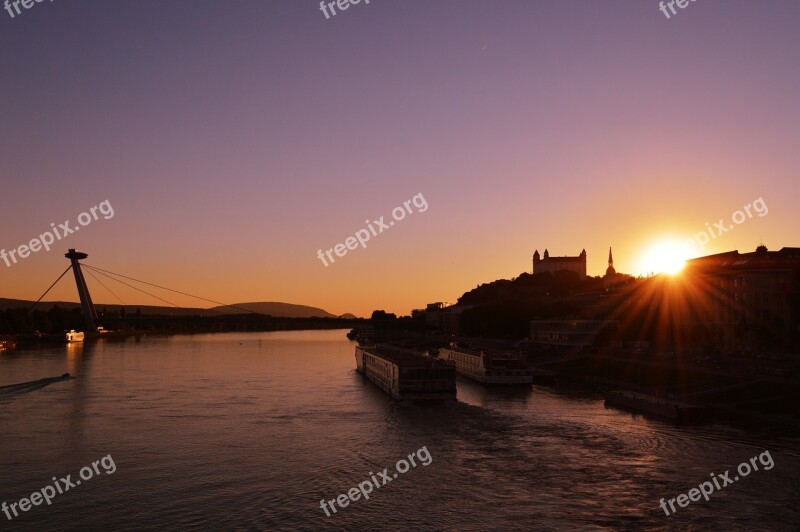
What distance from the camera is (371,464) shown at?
2947 cm

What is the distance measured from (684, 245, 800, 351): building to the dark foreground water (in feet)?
107

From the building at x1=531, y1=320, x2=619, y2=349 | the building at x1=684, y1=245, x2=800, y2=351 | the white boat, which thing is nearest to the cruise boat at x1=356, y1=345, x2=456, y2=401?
the building at x1=684, y1=245, x2=800, y2=351

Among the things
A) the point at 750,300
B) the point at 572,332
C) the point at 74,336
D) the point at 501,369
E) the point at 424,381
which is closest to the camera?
the point at 424,381

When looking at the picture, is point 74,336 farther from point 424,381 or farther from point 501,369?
point 424,381

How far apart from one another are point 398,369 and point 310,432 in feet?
46.4

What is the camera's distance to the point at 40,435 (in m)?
35.2

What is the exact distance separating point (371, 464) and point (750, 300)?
65001 mm

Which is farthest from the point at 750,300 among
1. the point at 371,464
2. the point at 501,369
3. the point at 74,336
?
the point at 74,336

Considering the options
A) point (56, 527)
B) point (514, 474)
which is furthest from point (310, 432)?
point (56, 527)

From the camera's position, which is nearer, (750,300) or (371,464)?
(371,464)

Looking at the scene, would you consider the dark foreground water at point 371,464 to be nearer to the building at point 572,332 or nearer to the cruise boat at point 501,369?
the cruise boat at point 501,369

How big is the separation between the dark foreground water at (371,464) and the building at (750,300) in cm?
3271

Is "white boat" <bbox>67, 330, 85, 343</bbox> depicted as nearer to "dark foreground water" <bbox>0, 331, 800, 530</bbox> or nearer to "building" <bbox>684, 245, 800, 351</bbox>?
"dark foreground water" <bbox>0, 331, 800, 530</bbox>

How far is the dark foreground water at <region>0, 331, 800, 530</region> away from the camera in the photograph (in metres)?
22.3
